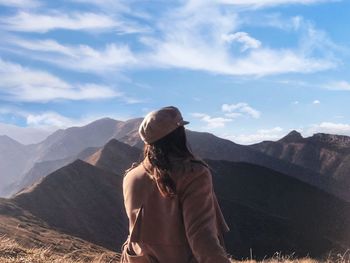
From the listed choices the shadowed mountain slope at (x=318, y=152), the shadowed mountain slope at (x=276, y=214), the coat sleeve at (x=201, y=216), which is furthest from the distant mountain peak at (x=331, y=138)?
the coat sleeve at (x=201, y=216)

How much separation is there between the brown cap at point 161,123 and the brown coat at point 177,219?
0.52 ft

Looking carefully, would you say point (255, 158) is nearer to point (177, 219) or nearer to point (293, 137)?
point (293, 137)

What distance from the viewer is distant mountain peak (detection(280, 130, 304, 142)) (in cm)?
15439

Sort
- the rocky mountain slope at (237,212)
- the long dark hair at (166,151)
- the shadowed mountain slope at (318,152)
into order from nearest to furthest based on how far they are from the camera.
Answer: the long dark hair at (166,151) < the rocky mountain slope at (237,212) < the shadowed mountain slope at (318,152)

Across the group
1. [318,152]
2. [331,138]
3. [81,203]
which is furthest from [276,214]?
[331,138]

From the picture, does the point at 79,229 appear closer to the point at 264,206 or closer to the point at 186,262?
the point at 264,206

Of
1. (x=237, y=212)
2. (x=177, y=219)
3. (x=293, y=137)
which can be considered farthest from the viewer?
(x=293, y=137)

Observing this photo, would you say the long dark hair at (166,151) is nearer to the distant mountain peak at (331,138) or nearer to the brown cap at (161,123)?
the brown cap at (161,123)

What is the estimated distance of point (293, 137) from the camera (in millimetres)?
157625

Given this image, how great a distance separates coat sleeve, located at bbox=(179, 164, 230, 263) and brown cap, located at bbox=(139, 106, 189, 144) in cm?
27

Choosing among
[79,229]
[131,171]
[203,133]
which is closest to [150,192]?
[131,171]

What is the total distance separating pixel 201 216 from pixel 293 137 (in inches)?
6280

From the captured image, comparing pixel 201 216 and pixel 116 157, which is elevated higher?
pixel 201 216

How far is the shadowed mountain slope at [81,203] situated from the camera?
5338 centimetres
